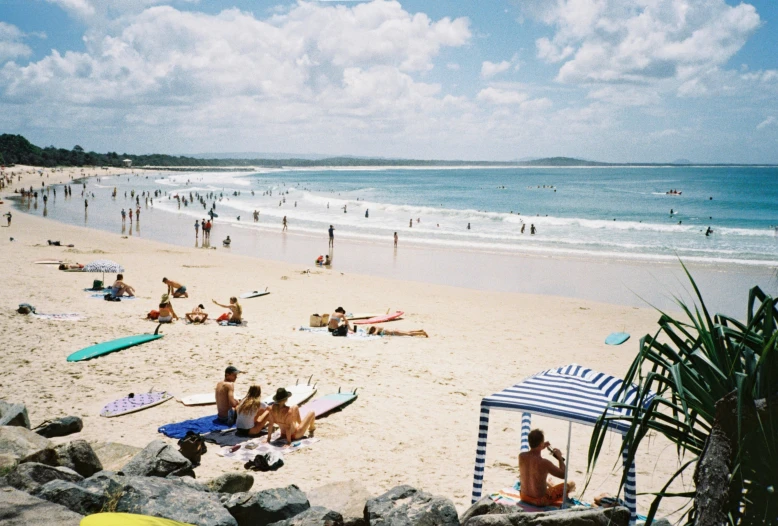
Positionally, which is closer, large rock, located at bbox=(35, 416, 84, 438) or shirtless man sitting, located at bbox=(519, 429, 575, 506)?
shirtless man sitting, located at bbox=(519, 429, 575, 506)

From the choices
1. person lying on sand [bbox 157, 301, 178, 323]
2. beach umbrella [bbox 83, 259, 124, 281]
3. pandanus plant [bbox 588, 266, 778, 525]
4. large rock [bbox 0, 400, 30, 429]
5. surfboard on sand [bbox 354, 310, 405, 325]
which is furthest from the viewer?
beach umbrella [bbox 83, 259, 124, 281]

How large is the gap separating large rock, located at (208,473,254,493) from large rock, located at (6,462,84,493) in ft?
3.91

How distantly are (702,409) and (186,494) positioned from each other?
3774 mm

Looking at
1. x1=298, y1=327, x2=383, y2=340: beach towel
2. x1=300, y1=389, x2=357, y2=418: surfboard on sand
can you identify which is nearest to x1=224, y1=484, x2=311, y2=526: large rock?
x1=300, y1=389, x2=357, y2=418: surfboard on sand

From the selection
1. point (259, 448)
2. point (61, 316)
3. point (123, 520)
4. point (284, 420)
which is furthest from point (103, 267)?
point (123, 520)

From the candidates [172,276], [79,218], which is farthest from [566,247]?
[79,218]

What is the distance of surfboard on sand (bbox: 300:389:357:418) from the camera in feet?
28.1

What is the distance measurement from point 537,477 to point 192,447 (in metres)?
3.88

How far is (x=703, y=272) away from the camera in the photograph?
2570cm

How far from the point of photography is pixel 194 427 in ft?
25.8

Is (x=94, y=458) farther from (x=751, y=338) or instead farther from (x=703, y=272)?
(x=703, y=272)

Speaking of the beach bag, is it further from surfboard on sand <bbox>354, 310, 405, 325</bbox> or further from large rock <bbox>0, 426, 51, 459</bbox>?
surfboard on sand <bbox>354, 310, 405, 325</bbox>

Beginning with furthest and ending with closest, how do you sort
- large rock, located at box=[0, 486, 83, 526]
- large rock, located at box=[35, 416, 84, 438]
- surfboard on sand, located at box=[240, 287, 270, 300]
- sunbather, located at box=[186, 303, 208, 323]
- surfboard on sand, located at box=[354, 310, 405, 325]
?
Result: surfboard on sand, located at box=[240, 287, 270, 300]
surfboard on sand, located at box=[354, 310, 405, 325]
sunbather, located at box=[186, 303, 208, 323]
large rock, located at box=[35, 416, 84, 438]
large rock, located at box=[0, 486, 83, 526]

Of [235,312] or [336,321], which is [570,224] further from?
[235,312]
